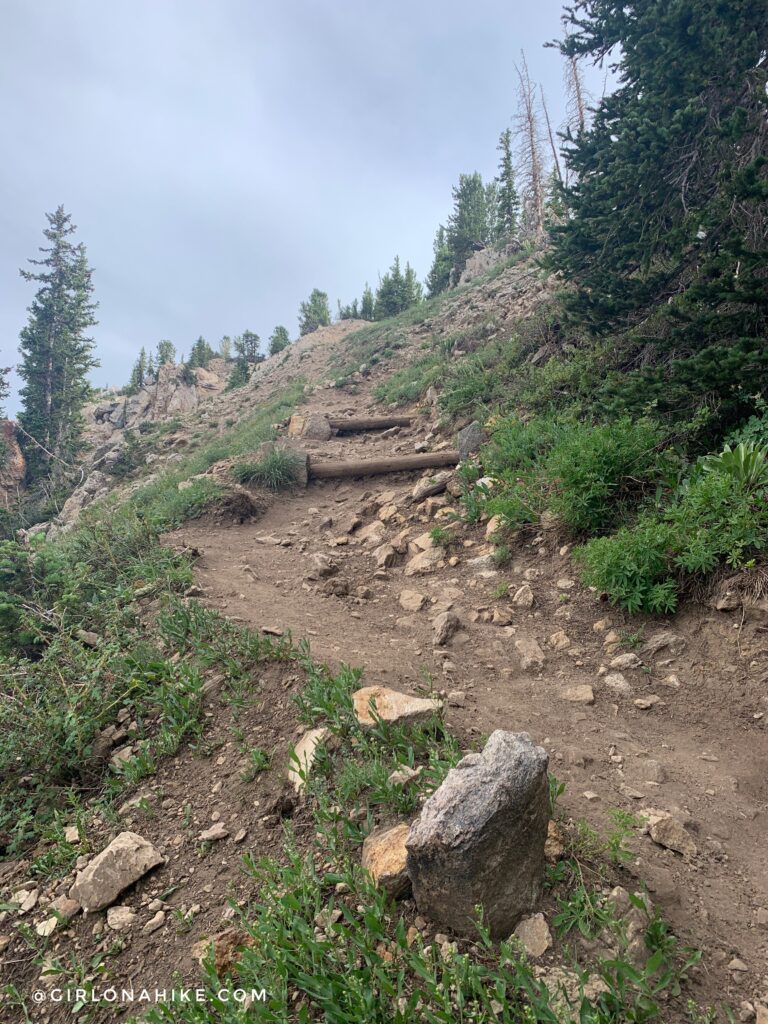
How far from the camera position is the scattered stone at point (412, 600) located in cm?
574

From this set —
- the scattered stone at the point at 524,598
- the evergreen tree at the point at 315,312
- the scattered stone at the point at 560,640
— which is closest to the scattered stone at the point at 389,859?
the scattered stone at the point at 560,640

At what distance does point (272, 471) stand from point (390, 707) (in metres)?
7.85

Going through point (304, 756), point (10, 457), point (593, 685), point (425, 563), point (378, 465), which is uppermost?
point (10, 457)

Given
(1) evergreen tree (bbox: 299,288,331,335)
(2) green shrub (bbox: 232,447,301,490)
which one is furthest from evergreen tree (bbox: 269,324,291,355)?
(2) green shrub (bbox: 232,447,301,490)

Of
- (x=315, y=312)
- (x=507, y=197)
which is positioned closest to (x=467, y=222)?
(x=507, y=197)

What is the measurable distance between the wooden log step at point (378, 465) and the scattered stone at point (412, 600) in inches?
151

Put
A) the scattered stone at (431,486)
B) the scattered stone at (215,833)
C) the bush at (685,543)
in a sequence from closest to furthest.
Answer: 1. the scattered stone at (215,833)
2. the bush at (685,543)
3. the scattered stone at (431,486)

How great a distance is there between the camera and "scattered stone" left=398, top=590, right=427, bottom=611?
5.74m

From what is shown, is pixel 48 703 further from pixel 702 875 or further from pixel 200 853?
pixel 702 875

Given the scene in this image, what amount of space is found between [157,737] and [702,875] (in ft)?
11.2

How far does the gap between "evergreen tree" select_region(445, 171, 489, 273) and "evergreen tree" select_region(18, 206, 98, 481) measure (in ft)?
81.5

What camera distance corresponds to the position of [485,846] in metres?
2.07

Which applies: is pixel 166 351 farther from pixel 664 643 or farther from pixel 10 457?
pixel 664 643

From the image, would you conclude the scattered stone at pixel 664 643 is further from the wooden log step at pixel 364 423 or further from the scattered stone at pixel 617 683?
the wooden log step at pixel 364 423
